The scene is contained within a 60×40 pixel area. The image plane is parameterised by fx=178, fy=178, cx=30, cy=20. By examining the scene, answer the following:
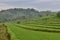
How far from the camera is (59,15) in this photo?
78.8 meters

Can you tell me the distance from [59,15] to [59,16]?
45 centimetres

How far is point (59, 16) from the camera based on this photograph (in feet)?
259
